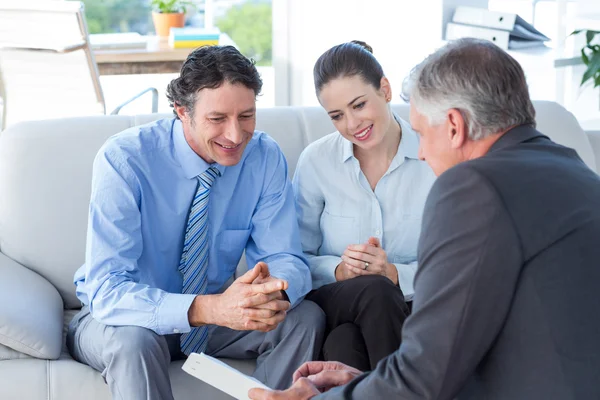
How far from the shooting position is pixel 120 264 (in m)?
2.04

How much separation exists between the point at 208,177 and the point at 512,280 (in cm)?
110

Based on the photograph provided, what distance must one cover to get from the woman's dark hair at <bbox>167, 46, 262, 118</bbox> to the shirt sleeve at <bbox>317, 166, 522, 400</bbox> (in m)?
0.90

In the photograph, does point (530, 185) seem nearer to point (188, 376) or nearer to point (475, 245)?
point (475, 245)

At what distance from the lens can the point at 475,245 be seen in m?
A: 1.23

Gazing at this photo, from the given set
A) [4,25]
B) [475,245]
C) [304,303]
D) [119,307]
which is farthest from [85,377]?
[4,25]

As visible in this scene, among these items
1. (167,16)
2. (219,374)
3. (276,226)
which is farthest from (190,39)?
(219,374)

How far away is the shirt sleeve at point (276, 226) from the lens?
2219mm

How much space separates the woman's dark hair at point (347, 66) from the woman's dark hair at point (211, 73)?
20 cm

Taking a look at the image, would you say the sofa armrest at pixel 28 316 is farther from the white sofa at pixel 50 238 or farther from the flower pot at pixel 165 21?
the flower pot at pixel 165 21

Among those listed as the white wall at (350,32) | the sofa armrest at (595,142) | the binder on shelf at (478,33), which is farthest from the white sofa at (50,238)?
the white wall at (350,32)

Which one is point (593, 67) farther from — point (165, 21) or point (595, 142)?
point (165, 21)

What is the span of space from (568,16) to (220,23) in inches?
103

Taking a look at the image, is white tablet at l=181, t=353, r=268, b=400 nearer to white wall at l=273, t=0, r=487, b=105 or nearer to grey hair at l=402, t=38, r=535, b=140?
grey hair at l=402, t=38, r=535, b=140

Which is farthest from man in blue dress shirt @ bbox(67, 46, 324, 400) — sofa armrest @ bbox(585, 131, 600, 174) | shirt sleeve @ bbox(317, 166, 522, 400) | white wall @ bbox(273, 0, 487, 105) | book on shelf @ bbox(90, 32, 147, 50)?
book on shelf @ bbox(90, 32, 147, 50)
